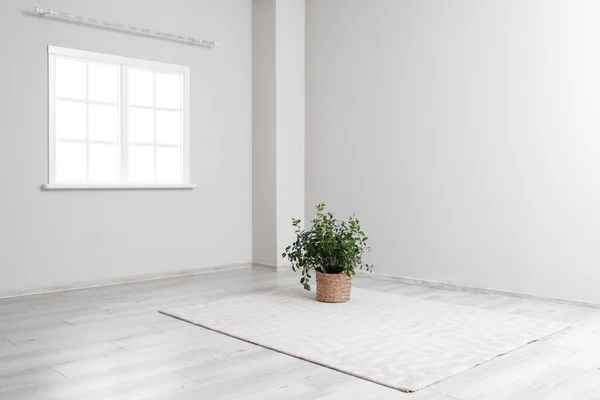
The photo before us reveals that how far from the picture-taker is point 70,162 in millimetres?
4793

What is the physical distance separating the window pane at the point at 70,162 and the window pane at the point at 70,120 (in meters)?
0.08

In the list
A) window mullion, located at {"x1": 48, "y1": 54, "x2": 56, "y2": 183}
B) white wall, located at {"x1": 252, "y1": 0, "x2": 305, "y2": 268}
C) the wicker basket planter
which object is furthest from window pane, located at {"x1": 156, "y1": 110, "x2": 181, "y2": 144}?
the wicker basket planter

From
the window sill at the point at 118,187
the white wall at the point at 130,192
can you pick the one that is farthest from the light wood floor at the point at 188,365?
the window sill at the point at 118,187

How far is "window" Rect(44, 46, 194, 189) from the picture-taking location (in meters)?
4.73

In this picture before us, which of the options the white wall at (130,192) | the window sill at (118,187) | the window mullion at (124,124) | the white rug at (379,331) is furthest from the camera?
the window mullion at (124,124)

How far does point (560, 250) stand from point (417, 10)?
7.60 ft

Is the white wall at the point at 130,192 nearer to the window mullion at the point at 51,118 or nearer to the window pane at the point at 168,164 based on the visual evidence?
the window mullion at the point at 51,118

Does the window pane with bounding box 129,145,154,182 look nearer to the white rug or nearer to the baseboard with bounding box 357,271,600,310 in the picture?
the white rug

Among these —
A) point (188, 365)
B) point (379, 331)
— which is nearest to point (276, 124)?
point (379, 331)

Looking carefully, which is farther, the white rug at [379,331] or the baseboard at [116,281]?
the baseboard at [116,281]

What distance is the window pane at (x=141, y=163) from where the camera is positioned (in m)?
5.18

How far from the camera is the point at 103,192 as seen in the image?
194 inches

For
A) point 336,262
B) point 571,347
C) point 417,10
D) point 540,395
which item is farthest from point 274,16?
point 540,395

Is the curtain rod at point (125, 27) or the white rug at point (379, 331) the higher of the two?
the curtain rod at point (125, 27)
